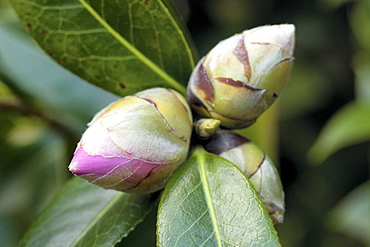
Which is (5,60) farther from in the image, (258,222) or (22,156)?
(258,222)

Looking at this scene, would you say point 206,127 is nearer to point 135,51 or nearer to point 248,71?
point 248,71

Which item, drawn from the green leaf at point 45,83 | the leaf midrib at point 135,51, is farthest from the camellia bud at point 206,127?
the green leaf at point 45,83

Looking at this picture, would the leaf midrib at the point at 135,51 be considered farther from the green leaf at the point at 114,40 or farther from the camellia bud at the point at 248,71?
the camellia bud at the point at 248,71

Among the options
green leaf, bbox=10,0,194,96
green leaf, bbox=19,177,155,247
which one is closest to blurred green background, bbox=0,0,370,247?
green leaf, bbox=19,177,155,247

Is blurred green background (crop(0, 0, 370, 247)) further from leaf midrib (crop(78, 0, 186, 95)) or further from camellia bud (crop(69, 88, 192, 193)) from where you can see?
camellia bud (crop(69, 88, 192, 193))

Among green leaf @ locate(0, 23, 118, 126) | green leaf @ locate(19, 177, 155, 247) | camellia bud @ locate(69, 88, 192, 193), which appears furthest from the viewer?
green leaf @ locate(0, 23, 118, 126)
